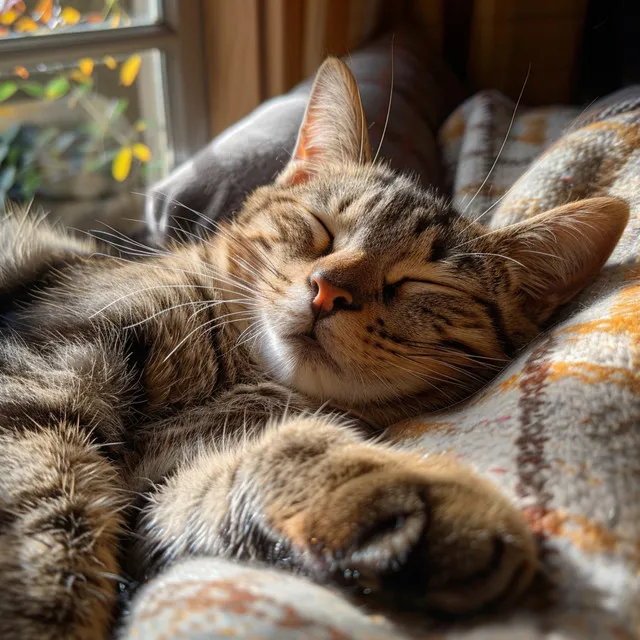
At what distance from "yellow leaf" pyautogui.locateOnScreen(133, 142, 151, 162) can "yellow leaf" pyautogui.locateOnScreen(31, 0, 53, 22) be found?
445 millimetres

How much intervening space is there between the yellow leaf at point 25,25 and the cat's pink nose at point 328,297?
130cm

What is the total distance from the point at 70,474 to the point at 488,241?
687 millimetres

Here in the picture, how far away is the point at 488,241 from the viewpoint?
41.8 inches

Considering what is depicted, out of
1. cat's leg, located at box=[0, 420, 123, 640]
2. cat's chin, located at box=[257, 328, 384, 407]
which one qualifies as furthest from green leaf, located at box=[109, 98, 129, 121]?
cat's leg, located at box=[0, 420, 123, 640]

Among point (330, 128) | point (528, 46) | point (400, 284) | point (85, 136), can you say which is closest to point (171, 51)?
point (85, 136)

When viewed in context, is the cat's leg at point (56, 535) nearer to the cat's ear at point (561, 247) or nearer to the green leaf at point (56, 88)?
the cat's ear at point (561, 247)

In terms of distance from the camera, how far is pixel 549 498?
624 mm

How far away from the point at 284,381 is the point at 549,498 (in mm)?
502

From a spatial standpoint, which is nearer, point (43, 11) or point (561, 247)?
point (561, 247)

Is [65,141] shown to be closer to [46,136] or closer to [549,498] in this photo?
[46,136]

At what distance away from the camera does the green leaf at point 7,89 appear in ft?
5.82

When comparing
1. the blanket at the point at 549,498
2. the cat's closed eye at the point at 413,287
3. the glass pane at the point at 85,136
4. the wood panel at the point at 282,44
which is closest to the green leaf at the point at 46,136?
the glass pane at the point at 85,136

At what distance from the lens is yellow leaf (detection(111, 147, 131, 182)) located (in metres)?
2.10

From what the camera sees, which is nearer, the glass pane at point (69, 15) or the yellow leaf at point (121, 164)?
the glass pane at point (69, 15)
